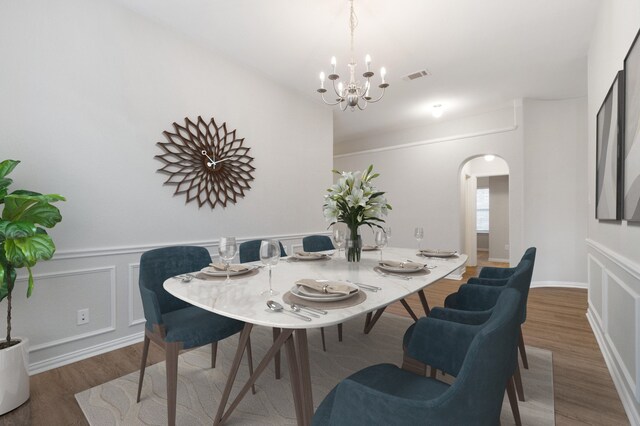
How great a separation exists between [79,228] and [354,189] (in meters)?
2.13

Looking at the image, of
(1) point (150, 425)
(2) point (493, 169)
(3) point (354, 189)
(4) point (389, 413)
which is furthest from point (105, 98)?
(2) point (493, 169)

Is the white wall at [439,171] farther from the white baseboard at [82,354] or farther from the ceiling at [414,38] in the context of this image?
the white baseboard at [82,354]

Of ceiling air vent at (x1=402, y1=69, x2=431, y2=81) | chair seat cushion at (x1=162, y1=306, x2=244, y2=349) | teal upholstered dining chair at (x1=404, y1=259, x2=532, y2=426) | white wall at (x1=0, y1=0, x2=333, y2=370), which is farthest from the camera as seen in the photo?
ceiling air vent at (x1=402, y1=69, x2=431, y2=81)

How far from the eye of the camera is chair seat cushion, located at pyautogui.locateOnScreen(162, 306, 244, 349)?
155cm

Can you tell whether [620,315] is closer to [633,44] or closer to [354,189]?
[633,44]

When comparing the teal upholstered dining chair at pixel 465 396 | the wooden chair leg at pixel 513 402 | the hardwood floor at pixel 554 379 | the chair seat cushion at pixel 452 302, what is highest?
the teal upholstered dining chair at pixel 465 396

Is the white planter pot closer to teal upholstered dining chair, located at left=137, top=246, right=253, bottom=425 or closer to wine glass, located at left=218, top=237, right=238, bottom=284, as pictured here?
teal upholstered dining chair, located at left=137, top=246, right=253, bottom=425

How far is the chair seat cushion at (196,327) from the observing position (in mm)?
1548

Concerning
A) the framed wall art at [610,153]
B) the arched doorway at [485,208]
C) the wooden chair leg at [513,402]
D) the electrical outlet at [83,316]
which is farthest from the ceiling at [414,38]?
the wooden chair leg at [513,402]

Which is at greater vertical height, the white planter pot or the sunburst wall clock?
the sunburst wall clock

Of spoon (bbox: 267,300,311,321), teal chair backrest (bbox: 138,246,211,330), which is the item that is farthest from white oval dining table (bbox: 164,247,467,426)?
teal chair backrest (bbox: 138,246,211,330)

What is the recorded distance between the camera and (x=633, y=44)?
162cm

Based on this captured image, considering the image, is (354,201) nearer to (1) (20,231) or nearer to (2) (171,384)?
(2) (171,384)

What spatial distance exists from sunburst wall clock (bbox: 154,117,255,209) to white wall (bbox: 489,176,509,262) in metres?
6.43
